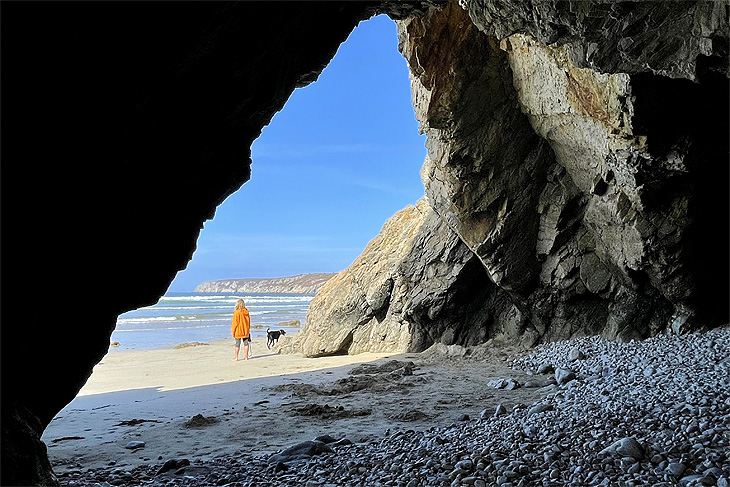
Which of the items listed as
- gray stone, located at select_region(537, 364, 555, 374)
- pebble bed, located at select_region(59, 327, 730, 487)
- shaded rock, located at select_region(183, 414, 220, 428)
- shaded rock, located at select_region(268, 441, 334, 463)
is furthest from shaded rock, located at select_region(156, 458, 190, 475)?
gray stone, located at select_region(537, 364, 555, 374)

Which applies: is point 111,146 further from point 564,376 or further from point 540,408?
point 564,376

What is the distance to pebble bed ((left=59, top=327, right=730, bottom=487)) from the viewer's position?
4590 millimetres

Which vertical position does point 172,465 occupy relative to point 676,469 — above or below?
below

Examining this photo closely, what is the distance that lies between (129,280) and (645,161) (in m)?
8.76

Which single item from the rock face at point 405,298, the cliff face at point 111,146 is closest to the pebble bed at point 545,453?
the cliff face at point 111,146

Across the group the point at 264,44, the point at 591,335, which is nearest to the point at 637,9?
the point at 264,44

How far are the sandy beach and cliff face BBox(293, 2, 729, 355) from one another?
1867 millimetres

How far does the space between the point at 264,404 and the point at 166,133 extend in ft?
18.8

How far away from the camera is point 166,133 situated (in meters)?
5.31

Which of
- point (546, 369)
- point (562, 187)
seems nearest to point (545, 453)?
point (546, 369)

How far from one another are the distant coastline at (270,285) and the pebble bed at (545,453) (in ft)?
302

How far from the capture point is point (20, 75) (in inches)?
140

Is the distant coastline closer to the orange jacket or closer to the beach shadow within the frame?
the orange jacket

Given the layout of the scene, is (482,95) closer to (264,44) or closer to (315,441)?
(264,44)
